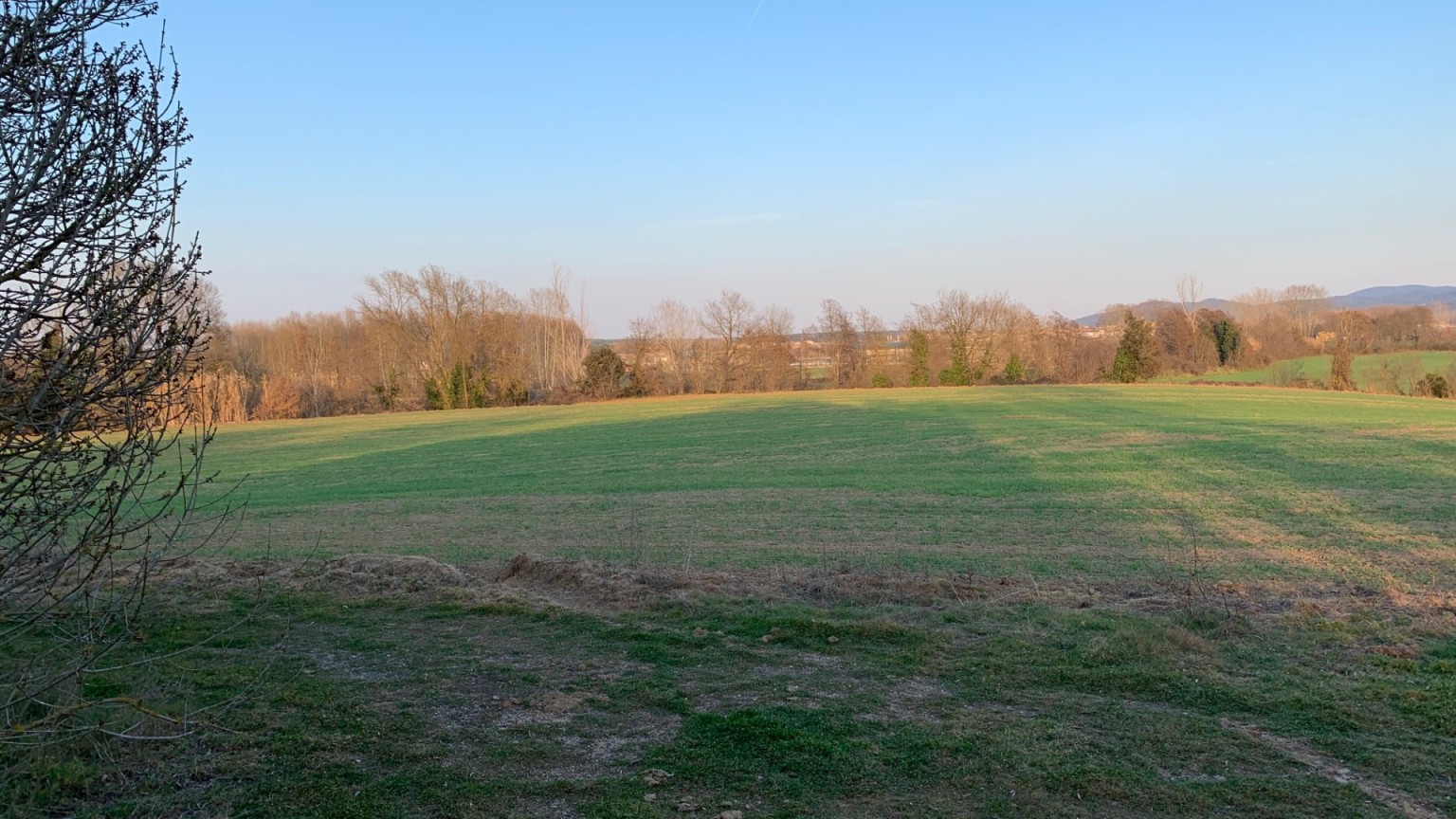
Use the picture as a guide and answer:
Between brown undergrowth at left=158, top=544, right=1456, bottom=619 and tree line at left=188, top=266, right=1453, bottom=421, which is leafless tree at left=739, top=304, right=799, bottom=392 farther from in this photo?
brown undergrowth at left=158, top=544, right=1456, bottom=619

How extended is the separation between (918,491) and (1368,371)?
6105 cm

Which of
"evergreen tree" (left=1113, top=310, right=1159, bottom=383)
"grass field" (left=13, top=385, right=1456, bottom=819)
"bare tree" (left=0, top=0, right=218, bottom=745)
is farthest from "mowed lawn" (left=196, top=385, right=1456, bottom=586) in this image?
"evergreen tree" (left=1113, top=310, right=1159, bottom=383)

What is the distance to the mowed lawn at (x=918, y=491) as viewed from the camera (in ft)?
46.9

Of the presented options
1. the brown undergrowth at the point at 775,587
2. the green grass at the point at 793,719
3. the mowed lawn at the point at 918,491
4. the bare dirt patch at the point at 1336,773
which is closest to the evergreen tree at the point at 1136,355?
the mowed lawn at the point at 918,491

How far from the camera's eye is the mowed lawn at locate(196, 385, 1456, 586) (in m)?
14.3

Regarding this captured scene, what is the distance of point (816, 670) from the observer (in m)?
7.34

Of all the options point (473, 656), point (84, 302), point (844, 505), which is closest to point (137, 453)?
point (84, 302)

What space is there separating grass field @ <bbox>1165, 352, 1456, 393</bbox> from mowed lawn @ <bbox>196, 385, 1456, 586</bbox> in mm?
15788

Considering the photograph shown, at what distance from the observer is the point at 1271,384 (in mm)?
68875

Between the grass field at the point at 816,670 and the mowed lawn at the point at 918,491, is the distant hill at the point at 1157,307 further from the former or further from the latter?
the grass field at the point at 816,670

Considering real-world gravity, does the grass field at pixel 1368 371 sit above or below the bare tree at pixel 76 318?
below

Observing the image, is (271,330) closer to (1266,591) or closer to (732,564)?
(732,564)

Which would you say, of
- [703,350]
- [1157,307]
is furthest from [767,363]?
[1157,307]

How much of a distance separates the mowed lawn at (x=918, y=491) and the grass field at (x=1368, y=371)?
622 inches
